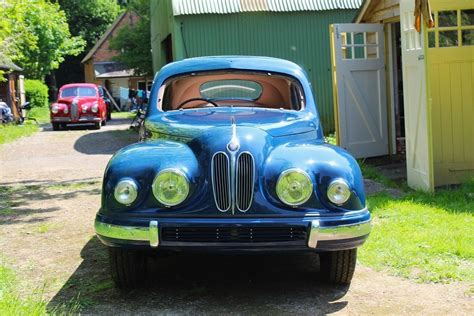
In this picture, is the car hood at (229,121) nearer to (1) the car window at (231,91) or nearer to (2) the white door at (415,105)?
(1) the car window at (231,91)

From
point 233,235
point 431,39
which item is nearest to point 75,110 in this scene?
point 431,39

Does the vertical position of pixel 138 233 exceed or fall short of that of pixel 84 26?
it falls short

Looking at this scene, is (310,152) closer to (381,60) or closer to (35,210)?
(35,210)

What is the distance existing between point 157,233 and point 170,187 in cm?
30

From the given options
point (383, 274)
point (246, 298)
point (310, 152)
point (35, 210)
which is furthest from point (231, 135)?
point (35, 210)

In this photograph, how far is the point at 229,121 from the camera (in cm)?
480

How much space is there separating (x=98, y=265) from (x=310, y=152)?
2.08 m

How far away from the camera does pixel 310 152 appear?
4.25 meters

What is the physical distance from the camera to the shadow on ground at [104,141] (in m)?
14.1

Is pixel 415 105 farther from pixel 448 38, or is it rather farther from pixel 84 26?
pixel 84 26

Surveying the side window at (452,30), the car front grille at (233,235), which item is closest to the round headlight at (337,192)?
the car front grille at (233,235)

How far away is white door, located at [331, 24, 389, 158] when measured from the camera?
999 cm

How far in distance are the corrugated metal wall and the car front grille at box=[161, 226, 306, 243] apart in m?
10.1

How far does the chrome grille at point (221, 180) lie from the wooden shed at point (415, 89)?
4.07 metres
